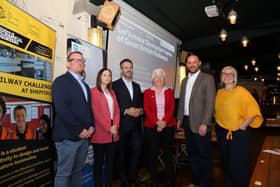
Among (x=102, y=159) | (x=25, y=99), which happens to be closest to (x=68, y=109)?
(x=25, y=99)

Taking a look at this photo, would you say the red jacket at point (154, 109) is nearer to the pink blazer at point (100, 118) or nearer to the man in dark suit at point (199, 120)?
the man in dark suit at point (199, 120)

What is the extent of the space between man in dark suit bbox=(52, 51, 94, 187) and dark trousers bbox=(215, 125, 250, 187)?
1.31 m

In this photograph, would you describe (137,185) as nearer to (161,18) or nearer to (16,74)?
(16,74)

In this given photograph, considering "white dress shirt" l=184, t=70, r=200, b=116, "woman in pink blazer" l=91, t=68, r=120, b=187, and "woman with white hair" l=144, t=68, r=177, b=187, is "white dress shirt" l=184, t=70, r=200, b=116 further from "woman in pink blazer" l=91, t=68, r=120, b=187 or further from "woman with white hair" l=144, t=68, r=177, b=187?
"woman in pink blazer" l=91, t=68, r=120, b=187

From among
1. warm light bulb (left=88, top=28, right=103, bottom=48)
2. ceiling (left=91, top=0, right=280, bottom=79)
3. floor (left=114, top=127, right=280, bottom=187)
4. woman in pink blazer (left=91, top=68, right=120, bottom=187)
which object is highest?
ceiling (left=91, top=0, right=280, bottom=79)

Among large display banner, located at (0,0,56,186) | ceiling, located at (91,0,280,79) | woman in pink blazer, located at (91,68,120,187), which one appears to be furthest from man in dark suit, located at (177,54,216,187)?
ceiling, located at (91,0,280,79)

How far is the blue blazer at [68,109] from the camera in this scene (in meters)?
2.00

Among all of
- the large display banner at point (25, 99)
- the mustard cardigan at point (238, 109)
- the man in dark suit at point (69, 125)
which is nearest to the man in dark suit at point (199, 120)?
the mustard cardigan at point (238, 109)

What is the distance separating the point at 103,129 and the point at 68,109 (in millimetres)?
488

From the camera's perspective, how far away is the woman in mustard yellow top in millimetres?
2465

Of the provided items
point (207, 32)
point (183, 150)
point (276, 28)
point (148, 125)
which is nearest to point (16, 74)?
point (148, 125)

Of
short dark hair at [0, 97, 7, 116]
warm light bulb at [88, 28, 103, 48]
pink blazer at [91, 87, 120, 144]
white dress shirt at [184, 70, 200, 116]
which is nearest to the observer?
short dark hair at [0, 97, 7, 116]

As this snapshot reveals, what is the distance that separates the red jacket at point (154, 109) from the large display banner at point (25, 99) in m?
1.01

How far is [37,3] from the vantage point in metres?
2.39
